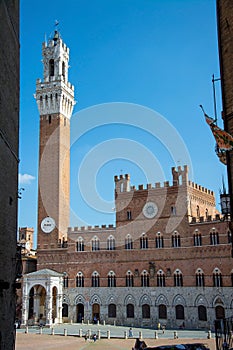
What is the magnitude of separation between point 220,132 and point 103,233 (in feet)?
116

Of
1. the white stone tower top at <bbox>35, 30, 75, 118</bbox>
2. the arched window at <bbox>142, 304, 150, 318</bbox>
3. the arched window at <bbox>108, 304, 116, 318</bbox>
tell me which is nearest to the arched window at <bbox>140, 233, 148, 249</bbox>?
the arched window at <bbox>142, 304, 150, 318</bbox>

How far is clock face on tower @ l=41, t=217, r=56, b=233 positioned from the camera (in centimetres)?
4850

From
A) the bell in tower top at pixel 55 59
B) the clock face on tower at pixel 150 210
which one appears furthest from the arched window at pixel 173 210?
the bell in tower top at pixel 55 59

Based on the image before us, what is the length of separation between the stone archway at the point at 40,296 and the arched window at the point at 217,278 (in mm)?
16153

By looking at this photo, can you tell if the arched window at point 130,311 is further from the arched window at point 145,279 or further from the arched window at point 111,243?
the arched window at point 111,243

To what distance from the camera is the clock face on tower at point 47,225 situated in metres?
48.5

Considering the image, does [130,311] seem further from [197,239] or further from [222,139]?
[222,139]

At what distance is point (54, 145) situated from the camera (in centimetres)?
5062

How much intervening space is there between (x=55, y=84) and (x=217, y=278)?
29126 millimetres

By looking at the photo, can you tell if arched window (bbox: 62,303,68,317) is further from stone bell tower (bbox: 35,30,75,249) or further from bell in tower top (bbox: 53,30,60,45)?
bell in tower top (bbox: 53,30,60,45)

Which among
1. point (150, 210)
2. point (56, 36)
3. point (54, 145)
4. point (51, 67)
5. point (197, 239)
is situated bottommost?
point (197, 239)

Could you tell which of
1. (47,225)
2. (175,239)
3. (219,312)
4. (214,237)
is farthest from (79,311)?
(214,237)

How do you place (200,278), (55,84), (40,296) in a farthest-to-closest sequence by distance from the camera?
(55,84) < (40,296) < (200,278)

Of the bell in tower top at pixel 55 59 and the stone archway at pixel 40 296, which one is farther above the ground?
the bell in tower top at pixel 55 59
